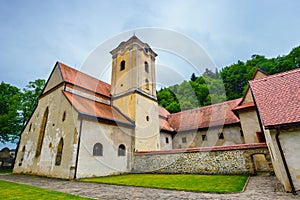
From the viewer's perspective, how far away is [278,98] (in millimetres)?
7223

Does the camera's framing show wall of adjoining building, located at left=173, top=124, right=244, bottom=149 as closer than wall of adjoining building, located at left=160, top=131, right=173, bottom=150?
Yes

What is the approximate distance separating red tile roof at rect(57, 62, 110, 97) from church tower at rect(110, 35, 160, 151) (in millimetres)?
1285

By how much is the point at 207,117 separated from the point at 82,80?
15.5 metres

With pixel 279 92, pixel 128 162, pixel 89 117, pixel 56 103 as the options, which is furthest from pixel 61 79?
pixel 279 92

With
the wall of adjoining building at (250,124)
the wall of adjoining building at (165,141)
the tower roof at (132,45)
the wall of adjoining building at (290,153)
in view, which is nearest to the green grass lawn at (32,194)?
the wall of adjoining building at (290,153)

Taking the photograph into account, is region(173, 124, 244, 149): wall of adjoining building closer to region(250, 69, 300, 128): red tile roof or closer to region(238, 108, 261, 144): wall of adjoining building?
region(238, 108, 261, 144): wall of adjoining building

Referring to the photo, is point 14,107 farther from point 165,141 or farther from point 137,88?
point 165,141

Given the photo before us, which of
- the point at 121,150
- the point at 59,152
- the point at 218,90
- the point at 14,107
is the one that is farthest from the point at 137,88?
the point at 218,90

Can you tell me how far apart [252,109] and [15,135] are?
2806cm

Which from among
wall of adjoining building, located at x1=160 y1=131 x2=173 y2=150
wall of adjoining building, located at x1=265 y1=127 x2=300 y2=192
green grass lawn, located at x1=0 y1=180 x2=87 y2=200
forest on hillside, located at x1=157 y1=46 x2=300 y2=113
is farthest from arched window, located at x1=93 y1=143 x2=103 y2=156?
forest on hillside, located at x1=157 y1=46 x2=300 y2=113

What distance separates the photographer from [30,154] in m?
16.1

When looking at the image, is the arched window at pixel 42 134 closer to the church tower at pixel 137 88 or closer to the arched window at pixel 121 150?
the church tower at pixel 137 88

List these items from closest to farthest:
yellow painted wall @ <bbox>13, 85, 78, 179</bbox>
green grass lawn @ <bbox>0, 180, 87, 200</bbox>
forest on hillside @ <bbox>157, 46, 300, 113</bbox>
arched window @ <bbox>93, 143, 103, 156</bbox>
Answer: green grass lawn @ <bbox>0, 180, 87, 200</bbox>
yellow painted wall @ <bbox>13, 85, 78, 179</bbox>
arched window @ <bbox>93, 143, 103, 156</bbox>
forest on hillside @ <bbox>157, 46, 300, 113</bbox>

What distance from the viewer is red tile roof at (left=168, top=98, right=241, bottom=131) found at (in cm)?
1973
